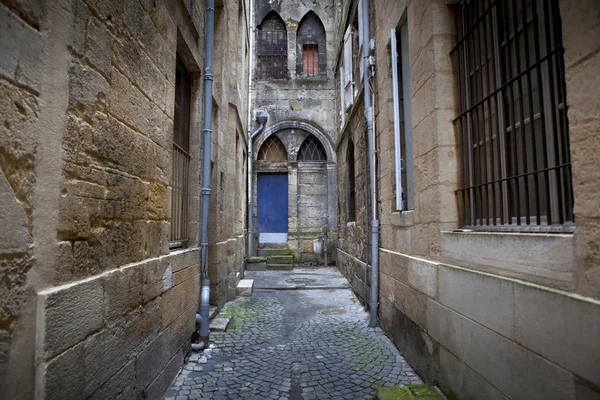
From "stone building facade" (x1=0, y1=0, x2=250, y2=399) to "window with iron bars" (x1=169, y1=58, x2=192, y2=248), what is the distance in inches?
18.9

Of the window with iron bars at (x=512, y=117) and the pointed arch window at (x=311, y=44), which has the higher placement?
the pointed arch window at (x=311, y=44)

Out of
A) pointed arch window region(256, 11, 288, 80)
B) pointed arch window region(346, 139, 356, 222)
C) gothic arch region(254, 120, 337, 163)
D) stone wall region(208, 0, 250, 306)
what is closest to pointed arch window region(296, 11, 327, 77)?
pointed arch window region(256, 11, 288, 80)

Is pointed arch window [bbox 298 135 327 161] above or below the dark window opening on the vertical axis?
below

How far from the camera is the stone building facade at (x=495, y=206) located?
1.55 meters

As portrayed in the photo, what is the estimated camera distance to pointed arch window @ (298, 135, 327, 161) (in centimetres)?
1201

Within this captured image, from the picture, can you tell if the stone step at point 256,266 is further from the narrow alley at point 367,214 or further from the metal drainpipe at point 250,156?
the narrow alley at point 367,214

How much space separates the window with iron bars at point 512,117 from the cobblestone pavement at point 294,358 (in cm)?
175

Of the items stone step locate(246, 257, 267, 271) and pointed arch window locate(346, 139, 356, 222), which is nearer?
pointed arch window locate(346, 139, 356, 222)

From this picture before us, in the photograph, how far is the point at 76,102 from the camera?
1.74 m

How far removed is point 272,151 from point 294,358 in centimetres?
894

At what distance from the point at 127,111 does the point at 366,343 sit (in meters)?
3.52

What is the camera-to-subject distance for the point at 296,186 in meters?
11.7

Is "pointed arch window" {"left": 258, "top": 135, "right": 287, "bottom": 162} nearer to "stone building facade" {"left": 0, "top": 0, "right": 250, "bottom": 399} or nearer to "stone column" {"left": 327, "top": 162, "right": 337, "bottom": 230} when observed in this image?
"stone column" {"left": 327, "top": 162, "right": 337, "bottom": 230}

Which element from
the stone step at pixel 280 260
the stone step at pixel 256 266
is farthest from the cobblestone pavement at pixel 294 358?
the stone step at pixel 280 260
